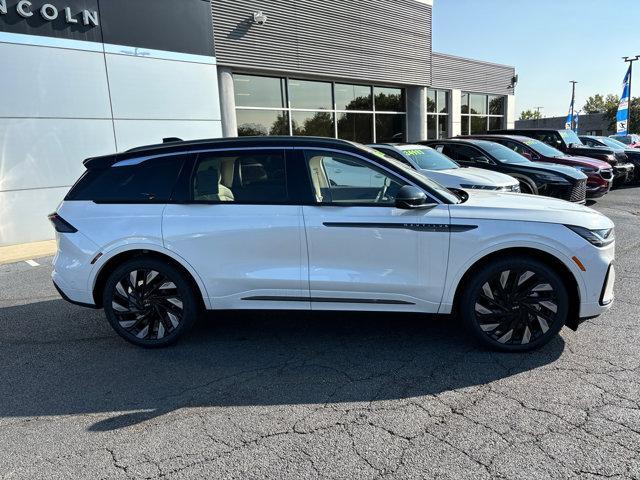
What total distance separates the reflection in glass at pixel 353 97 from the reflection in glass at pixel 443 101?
558cm

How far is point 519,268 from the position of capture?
379 cm

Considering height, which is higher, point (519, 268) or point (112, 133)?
point (112, 133)

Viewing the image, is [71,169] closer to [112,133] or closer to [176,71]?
[112,133]

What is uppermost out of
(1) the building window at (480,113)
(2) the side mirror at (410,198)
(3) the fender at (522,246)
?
(1) the building window at (480,113)

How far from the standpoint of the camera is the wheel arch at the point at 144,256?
13.6 ft

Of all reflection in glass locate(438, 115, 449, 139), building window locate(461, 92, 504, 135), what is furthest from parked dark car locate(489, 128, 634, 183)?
building window locate(461, 92, 504, 135)

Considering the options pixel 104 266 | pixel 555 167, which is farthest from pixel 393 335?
pixel 555 167

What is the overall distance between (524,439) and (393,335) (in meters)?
1.68

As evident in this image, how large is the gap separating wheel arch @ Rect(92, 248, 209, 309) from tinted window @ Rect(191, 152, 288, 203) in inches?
23.1

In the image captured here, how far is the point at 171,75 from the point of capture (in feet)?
36.4

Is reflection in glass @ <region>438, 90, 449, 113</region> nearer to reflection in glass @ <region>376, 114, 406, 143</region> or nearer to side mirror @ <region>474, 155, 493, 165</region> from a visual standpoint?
reflection in glass @ <region>376, 114, 406, 143</region>

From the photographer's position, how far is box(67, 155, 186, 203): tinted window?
4.22 meters

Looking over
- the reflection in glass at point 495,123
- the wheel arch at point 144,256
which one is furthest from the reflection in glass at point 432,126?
the wheel arch at point 144,256

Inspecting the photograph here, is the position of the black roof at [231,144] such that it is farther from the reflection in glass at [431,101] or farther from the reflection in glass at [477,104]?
the reflection in glass at [477,104]
